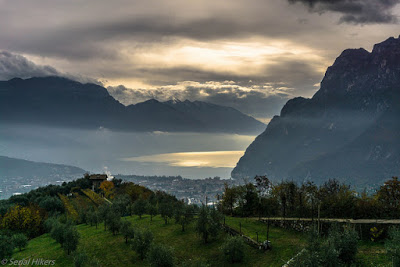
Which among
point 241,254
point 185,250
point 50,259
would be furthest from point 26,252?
point 241,254

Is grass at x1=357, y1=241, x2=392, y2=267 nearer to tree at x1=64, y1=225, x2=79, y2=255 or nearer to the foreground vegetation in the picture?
the foreground vegetation

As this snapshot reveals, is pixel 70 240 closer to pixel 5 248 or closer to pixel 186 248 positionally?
pixel 5 248

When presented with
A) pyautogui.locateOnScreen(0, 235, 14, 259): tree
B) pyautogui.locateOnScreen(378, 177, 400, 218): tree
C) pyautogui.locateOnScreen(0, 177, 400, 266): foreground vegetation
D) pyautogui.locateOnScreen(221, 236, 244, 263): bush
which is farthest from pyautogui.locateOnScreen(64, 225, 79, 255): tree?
pyautogui.locateOnScreen(378, 177, 400, 218): tree

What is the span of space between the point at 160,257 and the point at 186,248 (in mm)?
11561

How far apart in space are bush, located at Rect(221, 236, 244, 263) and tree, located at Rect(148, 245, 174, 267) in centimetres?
814

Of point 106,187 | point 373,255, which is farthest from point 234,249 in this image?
point 106,187

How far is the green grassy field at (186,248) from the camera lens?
3903cm

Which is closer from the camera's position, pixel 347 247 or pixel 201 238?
pixel 347 247

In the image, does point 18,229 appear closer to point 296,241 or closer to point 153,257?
point 153,257

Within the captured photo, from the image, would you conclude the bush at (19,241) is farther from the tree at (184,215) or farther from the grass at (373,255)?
the grass at (373,255)

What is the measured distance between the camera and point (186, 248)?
4844cm

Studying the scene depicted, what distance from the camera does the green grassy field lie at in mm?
39031

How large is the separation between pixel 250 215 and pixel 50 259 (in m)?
43.1

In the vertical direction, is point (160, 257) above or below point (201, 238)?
above
